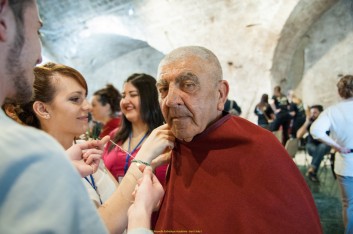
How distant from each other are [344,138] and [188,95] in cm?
266

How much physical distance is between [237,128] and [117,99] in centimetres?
357

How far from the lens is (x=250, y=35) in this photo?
827 centimetres

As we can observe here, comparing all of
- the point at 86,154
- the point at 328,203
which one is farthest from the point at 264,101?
the point at 86,154

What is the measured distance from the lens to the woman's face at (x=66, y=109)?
1.85 metres

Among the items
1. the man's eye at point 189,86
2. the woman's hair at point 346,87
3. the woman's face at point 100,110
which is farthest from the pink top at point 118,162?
the woman's hair at point 346,87

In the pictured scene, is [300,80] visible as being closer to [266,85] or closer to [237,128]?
[266,85]

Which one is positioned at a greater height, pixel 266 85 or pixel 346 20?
pixel 346 20

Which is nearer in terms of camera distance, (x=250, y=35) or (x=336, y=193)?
(x=336, y=193)

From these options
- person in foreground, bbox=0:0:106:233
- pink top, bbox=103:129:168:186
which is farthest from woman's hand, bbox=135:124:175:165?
pink top, bbox=103:129:168:186

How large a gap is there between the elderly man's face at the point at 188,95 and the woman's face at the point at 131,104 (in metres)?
1.43

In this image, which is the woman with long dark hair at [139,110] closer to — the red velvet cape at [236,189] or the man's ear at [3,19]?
the red velvet cape at [236,189]

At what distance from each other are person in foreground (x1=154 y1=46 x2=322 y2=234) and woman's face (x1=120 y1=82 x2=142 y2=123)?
1376 millimetres

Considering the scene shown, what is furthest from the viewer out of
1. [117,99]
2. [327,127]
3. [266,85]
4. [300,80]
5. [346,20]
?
[300,80]

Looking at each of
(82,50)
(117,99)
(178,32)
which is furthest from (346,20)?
(82,50)
